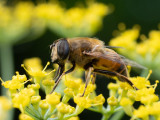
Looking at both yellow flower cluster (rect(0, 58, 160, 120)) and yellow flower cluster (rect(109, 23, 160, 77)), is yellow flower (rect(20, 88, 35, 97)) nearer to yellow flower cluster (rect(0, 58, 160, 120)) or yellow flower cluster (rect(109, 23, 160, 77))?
yellow flower cluster (rect(0, 58, 160, 120))

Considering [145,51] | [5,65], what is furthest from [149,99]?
[5,65]

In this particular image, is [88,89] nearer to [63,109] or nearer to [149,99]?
[63,109]

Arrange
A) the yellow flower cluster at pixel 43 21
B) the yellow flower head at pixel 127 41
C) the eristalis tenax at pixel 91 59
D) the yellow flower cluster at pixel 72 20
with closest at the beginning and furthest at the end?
the eristalis tenax at pixel 91 59
the yellow flower head at pixel 127 41
the yellow flower cluster at pixel 43 21
the yellow flower cluster at pixel 72 20

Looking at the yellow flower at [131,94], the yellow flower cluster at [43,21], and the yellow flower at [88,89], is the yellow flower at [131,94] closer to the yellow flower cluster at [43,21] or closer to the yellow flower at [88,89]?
the yellow flower at [88,89]

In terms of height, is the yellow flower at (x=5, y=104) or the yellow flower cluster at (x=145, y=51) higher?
the yellow flower cluster at (x=145, y=51)

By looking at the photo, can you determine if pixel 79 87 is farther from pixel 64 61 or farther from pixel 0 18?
pixel 0 18

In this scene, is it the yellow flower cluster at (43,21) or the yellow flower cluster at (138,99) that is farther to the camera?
the yellow flower cluster at (43,21)

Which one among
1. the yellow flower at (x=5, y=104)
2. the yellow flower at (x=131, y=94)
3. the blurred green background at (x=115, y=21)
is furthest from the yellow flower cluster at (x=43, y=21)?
the yellow flower at (x=131, y=94)
